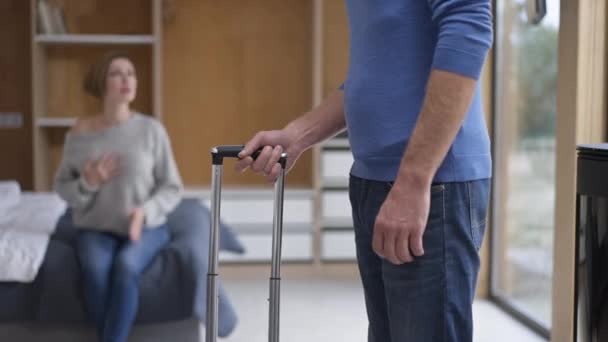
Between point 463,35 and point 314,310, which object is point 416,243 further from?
point 314,310

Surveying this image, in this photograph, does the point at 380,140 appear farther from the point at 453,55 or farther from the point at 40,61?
the point at 40,61

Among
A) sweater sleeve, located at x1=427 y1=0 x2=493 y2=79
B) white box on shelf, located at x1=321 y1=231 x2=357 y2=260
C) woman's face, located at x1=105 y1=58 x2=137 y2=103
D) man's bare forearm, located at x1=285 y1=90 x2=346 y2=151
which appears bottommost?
white box on shelf, located at x1=321 y1=231 x2=357 y2=260

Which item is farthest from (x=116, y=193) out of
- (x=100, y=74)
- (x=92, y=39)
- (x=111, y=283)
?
(x=92, y=39)

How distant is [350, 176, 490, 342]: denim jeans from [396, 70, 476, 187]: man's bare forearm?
0.24 feet

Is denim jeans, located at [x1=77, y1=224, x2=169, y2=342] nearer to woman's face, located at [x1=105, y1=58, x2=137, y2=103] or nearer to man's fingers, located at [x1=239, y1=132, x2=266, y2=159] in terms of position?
woman's face, located at [x1=105, y1=58, x2=137, y2=103]

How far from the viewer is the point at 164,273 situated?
2.69 metres

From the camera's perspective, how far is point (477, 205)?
43.4 inches

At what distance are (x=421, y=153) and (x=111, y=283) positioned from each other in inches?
73.5

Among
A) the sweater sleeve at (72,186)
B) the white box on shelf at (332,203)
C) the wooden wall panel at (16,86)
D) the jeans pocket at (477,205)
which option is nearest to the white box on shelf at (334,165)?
the white box on shelf at (332,203)

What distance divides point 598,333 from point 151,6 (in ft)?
13.1

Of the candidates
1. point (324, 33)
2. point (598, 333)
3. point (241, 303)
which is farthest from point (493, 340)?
point (324, 33)

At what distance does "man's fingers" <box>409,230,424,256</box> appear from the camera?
3.35 ft

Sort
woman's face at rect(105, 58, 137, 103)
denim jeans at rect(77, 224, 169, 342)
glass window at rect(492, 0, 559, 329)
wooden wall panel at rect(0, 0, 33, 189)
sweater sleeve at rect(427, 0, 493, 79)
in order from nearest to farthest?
1. sweater sleeve at rect(427, 0, 493, 79)
2. denim jeans at rect(77, 224, 169, 342)
3. woman's face at rect(105, 58, 137, 103)
4. glass window at rect(492, 0, 559, 329)
5. wooden wall panel at rect(0, 0, 33, 189)

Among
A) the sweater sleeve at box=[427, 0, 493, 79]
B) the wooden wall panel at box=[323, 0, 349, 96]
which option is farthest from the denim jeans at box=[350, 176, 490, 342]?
the wooden wall panel at box=[323, 0, 349, 96]
